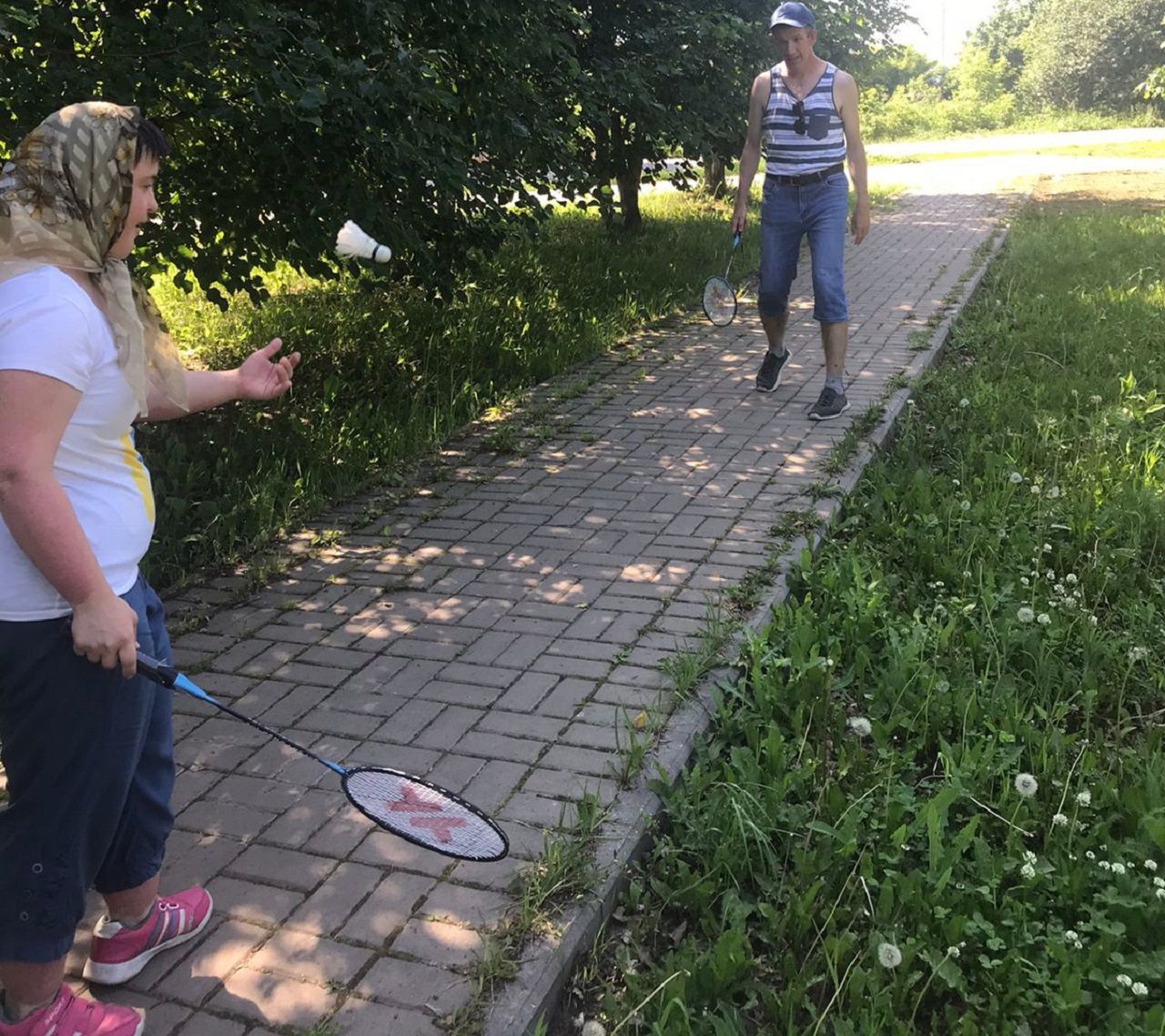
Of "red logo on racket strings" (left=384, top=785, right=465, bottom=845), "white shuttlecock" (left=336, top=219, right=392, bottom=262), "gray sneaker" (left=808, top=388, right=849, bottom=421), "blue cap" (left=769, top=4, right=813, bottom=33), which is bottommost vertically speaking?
"red logo on racket strings" (left=384, top=785, right=465, bottom=845)

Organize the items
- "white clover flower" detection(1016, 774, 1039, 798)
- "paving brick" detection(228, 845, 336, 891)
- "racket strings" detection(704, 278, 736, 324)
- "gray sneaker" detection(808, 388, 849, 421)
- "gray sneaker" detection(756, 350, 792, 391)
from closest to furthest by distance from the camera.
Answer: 1. "paving brick" detection(228, 845, 336, 891)
2. "white clover flower" detection(1016, 774, 1039, 798)
3. "gray sneaker" detection(808, 388, 849, 421)
4. "gray sneaker" detection(756, 350, 792, 391)
5. "racket strings" detection(704, 278, 736, 324)

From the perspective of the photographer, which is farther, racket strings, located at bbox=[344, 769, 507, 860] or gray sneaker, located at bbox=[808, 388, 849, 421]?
gray sneaker, located at bbox=[808, 388, 849, 421]

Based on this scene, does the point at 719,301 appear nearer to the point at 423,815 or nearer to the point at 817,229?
the point at 817,229

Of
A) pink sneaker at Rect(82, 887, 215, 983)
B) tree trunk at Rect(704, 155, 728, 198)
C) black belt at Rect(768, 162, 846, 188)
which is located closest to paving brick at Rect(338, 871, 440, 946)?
pink sneaker at Rect(82, 887, 215, 983)

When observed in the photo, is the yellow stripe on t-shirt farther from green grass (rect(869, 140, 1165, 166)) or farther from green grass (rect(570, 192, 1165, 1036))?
green grass (rect(869, 140, 1165, 166))

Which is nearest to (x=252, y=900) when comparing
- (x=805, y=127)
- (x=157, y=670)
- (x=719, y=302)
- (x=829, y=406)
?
(x=157, y=670)

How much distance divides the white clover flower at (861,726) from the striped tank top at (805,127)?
4.23 metres

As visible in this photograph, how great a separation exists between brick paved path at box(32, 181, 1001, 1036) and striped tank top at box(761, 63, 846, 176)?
1609 mm

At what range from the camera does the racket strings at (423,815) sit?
2893 millimetres

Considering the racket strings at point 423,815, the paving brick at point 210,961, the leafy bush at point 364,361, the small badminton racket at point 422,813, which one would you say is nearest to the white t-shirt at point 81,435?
the small badminton racket at point 422,813

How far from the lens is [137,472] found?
243 centimetres

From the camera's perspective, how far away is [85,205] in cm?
218

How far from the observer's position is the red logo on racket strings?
2.92 m

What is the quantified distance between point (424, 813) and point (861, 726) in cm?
152
